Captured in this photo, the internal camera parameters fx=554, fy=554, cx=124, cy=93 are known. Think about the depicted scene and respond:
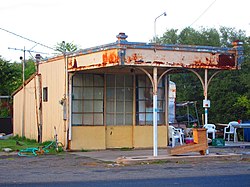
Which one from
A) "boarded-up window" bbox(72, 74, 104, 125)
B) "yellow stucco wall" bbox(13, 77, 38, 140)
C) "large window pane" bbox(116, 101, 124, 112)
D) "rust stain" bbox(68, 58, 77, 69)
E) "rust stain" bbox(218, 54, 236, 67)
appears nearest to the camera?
"rust stain" bbox(218, 54, 236, 67)

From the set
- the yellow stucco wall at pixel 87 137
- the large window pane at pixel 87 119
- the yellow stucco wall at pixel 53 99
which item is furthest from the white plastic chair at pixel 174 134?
the yellow stucco wall at pixel 53 99

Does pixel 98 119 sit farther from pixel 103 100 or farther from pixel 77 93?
pixel 77 93

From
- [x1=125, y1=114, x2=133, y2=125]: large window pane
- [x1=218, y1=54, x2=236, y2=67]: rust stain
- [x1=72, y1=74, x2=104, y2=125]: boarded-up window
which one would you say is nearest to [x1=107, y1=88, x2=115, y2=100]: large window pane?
[x1=72, y1=74, x2=104, y2=125]: boarded-up window

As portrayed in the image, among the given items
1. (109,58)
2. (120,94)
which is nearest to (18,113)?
(120,94)

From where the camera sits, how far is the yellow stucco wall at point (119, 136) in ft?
77.8

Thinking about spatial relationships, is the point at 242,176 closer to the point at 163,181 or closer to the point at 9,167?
the point at 163,181

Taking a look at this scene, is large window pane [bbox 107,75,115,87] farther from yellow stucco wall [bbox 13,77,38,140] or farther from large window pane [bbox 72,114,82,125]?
yellow stucco wall [bbox 13,77,38,140]

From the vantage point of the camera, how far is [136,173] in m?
15.7

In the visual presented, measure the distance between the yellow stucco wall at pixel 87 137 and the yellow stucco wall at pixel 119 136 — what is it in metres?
0.36

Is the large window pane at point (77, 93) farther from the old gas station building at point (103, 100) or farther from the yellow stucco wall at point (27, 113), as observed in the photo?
the yellow stucco wall at point (27, 113)

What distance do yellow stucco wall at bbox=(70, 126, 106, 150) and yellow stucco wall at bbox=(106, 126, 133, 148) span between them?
1.19 feet

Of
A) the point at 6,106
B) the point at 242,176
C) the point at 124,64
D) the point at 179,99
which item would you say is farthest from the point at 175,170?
the point at 179,99

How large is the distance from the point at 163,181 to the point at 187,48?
8.16 meters

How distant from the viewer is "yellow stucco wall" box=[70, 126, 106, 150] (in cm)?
2291
